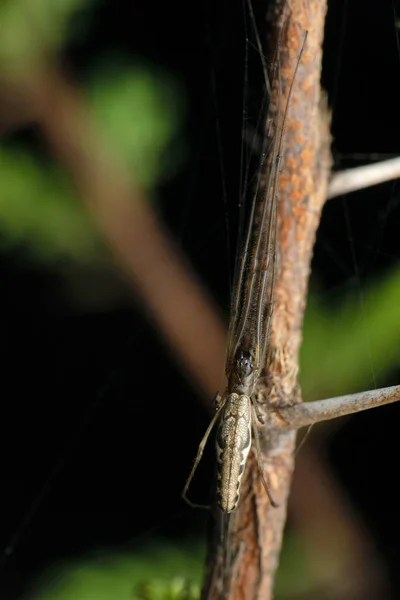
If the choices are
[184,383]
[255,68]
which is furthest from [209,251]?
[255,68]

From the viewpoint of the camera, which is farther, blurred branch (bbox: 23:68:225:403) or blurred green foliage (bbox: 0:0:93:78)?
blurred branch (bbox: 23:68:225:403)

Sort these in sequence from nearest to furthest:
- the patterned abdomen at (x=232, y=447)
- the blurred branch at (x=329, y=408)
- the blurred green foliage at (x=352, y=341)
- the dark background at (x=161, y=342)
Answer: the blurred branch at (x=329, y=408), the patterned abdomen at (x=232, y=447), the blurred green foliage at (x=352, y=341), the dark background at (x=161, y=342)

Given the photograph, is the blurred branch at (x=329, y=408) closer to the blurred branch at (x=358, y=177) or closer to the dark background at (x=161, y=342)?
the blurred branch at (x=358, y=177)

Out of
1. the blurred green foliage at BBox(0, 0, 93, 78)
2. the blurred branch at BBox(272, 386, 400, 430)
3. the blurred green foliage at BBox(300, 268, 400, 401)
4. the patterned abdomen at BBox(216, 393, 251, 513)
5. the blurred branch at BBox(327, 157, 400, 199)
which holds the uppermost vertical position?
the blurred green foliage at BBox(0, 0, 93, 78)

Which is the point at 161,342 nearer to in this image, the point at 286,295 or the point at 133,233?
the point at 133,233

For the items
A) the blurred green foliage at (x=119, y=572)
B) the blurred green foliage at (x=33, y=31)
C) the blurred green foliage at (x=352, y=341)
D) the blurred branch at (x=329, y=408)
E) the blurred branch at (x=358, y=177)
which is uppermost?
the blurred green foliage at (x=33, y=31)

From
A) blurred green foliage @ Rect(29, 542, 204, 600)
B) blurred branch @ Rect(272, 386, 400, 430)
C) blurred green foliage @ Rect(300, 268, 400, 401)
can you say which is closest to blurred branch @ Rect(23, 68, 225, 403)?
blurred green foliage @ Rect(300, 268, 400, 401)

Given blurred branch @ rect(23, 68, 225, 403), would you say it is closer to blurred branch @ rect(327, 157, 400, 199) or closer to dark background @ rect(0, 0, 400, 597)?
dark background @ rect(0, 0, 400, 597)

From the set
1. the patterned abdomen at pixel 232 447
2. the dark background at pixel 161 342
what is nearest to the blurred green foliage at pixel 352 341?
the dark background at pixel 161 342

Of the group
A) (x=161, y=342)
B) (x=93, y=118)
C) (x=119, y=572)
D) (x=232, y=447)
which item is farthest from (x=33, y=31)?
(x=119, y=572)
